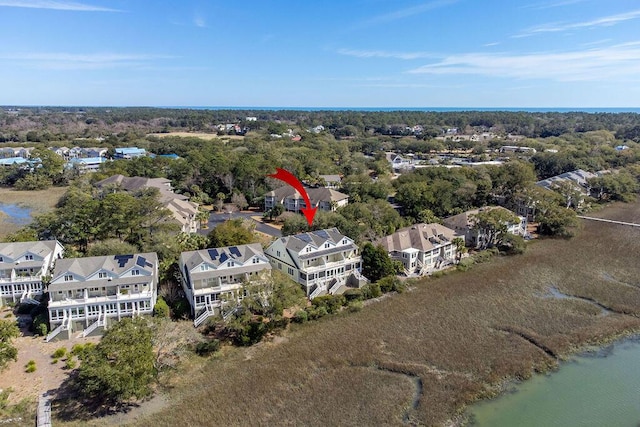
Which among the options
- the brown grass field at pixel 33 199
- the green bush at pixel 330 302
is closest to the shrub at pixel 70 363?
the green bush at pixel 330 302

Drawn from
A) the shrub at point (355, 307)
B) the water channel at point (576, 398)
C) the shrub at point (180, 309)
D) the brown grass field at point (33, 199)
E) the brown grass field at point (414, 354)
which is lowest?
the water channel at point (576, 398)

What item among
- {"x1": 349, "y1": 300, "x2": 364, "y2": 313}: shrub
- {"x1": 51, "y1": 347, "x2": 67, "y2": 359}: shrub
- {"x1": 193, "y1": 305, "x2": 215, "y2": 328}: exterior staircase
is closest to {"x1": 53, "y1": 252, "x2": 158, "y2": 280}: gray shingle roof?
{"x1": 193, "y1": 305, "x2": 215, "y2": 328}: exterior staircase

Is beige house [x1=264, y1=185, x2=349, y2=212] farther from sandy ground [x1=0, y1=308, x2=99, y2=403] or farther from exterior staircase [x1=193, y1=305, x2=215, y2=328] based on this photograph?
sandy ground [x1=0, y1=308, x2=99, y2=403]

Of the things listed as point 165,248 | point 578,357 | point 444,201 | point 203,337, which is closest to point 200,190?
point 165,248

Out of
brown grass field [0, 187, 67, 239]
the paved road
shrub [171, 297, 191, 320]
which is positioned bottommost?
shrub [171, 297, 191, 320]

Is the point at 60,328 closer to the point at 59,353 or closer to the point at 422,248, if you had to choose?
the point at 59,353

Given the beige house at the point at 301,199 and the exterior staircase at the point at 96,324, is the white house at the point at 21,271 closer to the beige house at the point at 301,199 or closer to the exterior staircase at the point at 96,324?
the exterior staircase at the point at 96,324
